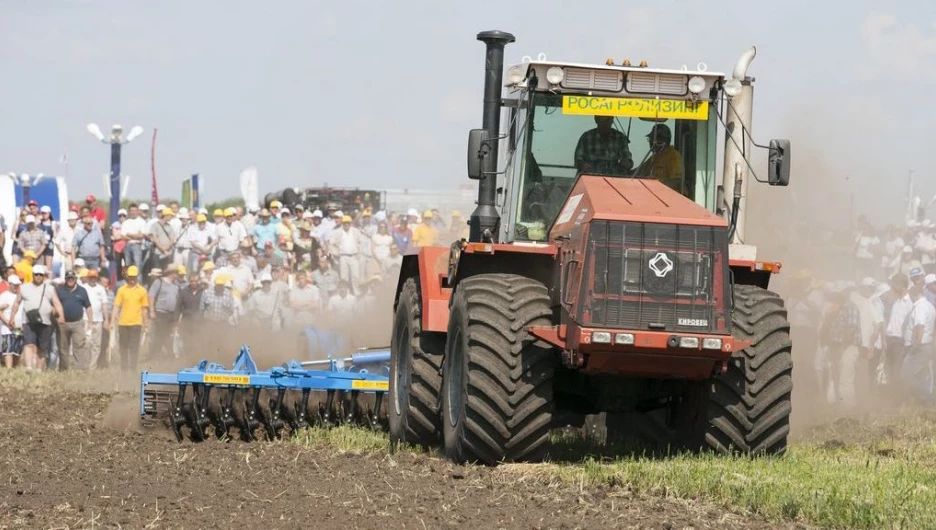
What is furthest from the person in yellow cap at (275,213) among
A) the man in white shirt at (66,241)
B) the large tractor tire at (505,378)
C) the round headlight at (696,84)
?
the large tractor tire at (505,378)

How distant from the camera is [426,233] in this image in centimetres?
2222

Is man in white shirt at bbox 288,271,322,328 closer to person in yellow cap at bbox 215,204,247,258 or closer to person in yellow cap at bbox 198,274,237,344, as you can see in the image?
person in yellow cap at bbox 198,274,237,344

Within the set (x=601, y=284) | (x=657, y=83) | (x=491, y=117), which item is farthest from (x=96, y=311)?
(x=601, y=284)

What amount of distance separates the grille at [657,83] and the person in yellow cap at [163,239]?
13.6m

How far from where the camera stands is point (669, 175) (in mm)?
10844

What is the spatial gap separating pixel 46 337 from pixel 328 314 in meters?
4.15

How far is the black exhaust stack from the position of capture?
36.8ft

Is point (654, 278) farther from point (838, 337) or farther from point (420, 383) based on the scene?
point (838, 337)

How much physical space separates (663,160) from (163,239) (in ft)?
44.8

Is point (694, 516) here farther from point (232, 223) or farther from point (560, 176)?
point (232, 223)

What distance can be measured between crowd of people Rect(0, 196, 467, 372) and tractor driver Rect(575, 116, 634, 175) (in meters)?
8.86

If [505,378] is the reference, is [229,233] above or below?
above

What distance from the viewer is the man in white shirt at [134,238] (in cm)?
2319

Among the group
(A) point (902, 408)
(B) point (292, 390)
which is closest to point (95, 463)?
(B) point (292, 390)
